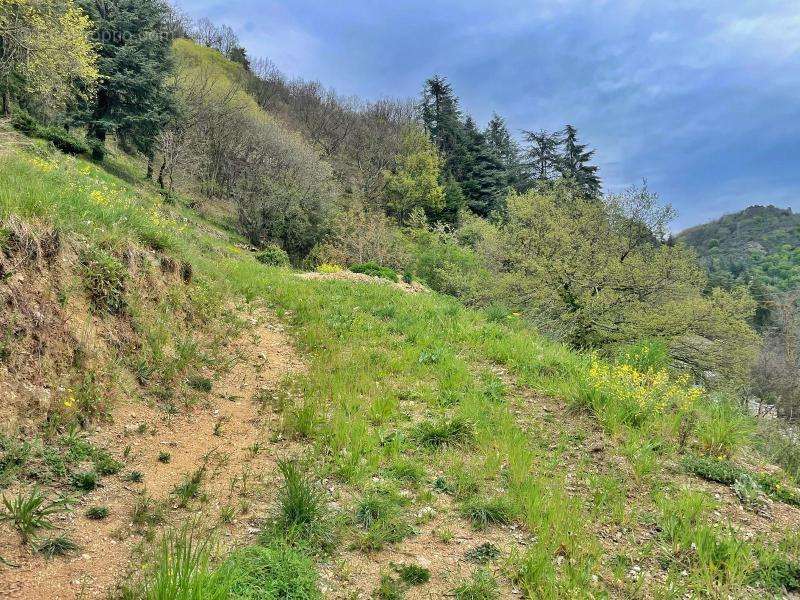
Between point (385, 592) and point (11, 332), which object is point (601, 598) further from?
point (11, 332)

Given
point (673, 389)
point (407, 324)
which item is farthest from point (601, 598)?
point (407, 324)

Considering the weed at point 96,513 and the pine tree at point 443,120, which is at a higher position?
the pine tree at point 443,120

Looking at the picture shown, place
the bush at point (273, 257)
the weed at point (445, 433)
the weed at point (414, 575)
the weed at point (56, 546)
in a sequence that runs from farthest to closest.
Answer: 1. the bush at point (273, 257)
2. the weed at point (445, 433)
3. the weed at point (414, 575)
4. the weed at point (56, 546)

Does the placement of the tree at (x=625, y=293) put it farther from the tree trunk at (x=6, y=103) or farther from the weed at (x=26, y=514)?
the tree trunk at (x=6, y=103)

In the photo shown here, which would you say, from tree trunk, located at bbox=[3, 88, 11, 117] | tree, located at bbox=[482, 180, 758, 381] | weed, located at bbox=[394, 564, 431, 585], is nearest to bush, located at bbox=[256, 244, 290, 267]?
tree trunk, located at bbox=[3, 88, 11, 117]

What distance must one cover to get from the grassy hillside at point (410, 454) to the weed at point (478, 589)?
2 centimetres

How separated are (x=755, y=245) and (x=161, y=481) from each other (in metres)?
78.3

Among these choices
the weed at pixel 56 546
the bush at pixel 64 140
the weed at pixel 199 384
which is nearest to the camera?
the weed at pixel 56 546

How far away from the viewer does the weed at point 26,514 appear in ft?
10.5

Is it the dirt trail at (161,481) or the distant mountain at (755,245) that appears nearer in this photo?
the dirt trail at (161,481)

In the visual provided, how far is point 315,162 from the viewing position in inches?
1399

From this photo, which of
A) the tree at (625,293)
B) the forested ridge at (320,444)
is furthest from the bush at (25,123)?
the tree at (625,293)

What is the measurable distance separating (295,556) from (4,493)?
7.31 ft

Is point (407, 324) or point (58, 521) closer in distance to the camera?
point (58, 521)
